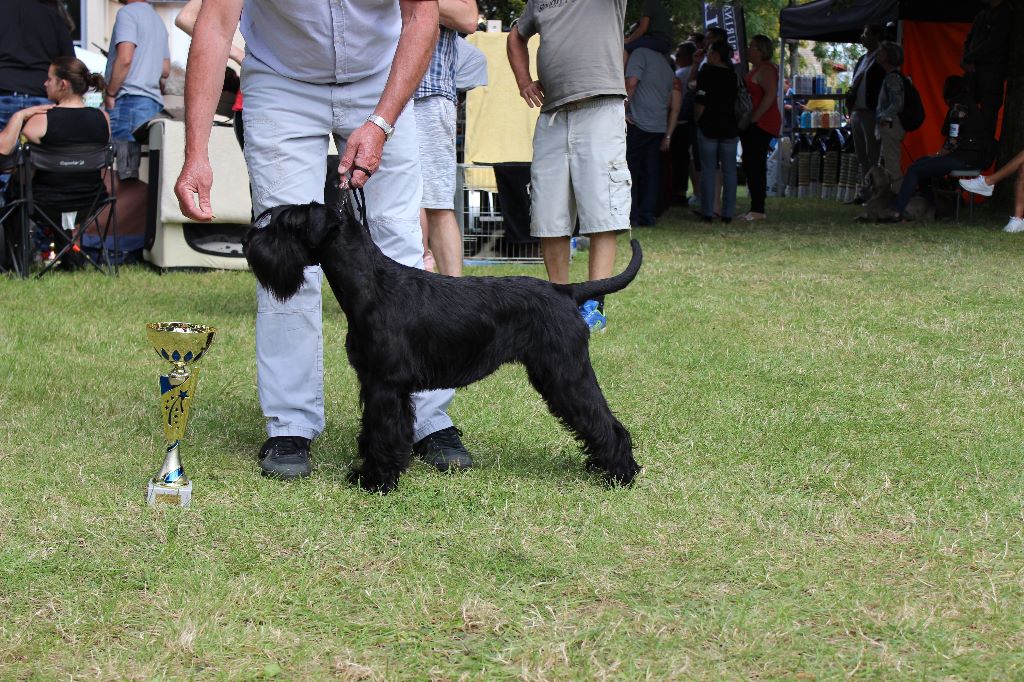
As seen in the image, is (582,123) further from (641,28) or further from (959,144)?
(959,144)

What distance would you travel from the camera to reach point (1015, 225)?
10875mm

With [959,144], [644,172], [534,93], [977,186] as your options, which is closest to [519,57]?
[534,93]

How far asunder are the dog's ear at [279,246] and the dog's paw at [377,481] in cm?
62

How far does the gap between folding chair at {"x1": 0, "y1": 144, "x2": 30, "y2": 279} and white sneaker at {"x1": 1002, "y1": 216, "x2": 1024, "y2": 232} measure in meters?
8.98

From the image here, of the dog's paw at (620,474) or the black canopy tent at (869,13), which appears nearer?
the dog's paw at (620,474)

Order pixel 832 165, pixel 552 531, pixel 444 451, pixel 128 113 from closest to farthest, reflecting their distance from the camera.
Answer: pixel 552 531 < pixel 444 451 < pixel 128 113 < pixel 832 165

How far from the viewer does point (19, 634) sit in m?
2.29

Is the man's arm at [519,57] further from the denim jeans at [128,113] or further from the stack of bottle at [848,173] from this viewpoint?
the stack of bottle at [848,173]

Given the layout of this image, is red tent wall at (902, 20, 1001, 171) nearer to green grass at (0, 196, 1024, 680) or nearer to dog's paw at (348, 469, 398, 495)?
green grass at (0, 196, 1024, 680)

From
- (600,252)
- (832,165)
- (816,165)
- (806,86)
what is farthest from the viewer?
(806,86)

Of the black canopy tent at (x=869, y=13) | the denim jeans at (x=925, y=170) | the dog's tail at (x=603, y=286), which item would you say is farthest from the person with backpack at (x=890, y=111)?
the dog's tail at (x=603, y=286)

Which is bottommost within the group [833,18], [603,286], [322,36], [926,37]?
[603,286]

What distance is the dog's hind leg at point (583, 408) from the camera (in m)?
3.29

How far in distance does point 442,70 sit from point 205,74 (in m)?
2.40
